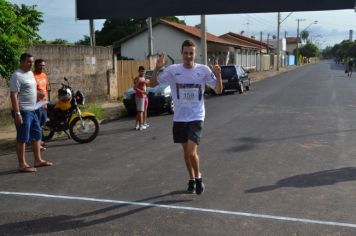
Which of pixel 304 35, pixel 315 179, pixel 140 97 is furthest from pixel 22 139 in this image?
pixel 304 35

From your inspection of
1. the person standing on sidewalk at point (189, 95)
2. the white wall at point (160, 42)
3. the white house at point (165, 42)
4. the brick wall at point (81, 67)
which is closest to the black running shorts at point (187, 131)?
the person standing on sidewalk at point (189, 95)

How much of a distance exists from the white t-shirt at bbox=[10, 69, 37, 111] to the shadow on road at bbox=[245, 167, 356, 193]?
145 inches

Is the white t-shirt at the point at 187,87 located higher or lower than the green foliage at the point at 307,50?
lower

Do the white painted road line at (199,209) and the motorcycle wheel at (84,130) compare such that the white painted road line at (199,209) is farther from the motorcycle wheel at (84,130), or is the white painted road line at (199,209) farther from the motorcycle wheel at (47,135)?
the motorcycle wheel at (47,135)

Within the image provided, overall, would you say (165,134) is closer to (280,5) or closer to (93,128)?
(93,128)

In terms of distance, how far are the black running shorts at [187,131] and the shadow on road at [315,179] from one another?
3.24ft

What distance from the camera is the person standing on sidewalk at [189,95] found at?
6430 millimetres

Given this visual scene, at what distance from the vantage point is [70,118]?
10.9 m

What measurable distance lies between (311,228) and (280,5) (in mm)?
Answer: 16698

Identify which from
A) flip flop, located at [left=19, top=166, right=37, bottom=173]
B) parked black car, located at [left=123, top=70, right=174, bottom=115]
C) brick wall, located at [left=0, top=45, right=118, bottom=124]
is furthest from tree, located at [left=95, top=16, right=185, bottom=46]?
flip flop, located at [left=19, top=166, right=37, bottom=173]

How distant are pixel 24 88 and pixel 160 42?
37702 mm

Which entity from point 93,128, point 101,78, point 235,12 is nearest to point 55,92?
point 101,78

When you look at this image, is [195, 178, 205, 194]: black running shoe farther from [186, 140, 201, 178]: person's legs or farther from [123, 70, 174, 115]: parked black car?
[123, 70, 174, 115]: parked black car

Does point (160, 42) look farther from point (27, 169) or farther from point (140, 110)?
point (27, 169)
